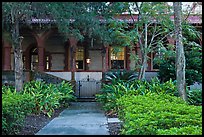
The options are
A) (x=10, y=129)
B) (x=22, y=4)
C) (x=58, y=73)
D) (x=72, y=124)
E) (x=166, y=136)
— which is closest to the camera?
(x=166, y=136)

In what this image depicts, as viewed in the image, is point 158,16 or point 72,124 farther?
point 158,16

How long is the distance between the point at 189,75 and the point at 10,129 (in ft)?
40.7

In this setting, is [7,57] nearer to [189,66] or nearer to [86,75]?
[86,75]

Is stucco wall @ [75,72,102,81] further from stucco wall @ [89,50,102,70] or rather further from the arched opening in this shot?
the arched opening

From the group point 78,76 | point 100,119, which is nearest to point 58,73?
point 78,76

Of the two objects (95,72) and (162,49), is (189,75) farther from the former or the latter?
(95,72)

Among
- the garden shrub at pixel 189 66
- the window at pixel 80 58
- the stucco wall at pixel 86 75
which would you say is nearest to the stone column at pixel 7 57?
the stucco wall at pixel 86 75

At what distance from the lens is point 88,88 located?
2234 cm

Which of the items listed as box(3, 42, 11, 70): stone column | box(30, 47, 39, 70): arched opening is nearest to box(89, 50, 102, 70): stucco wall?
box(30, 47, 39, 70): arched opening

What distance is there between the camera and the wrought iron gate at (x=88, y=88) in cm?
2203

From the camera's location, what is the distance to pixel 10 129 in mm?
8031

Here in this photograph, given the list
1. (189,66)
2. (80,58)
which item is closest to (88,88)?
(80,58)

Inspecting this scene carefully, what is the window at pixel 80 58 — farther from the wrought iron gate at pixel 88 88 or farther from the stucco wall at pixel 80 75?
the wrought iron gate at pixel 88 88

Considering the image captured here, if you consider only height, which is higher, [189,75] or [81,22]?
[81,22]
